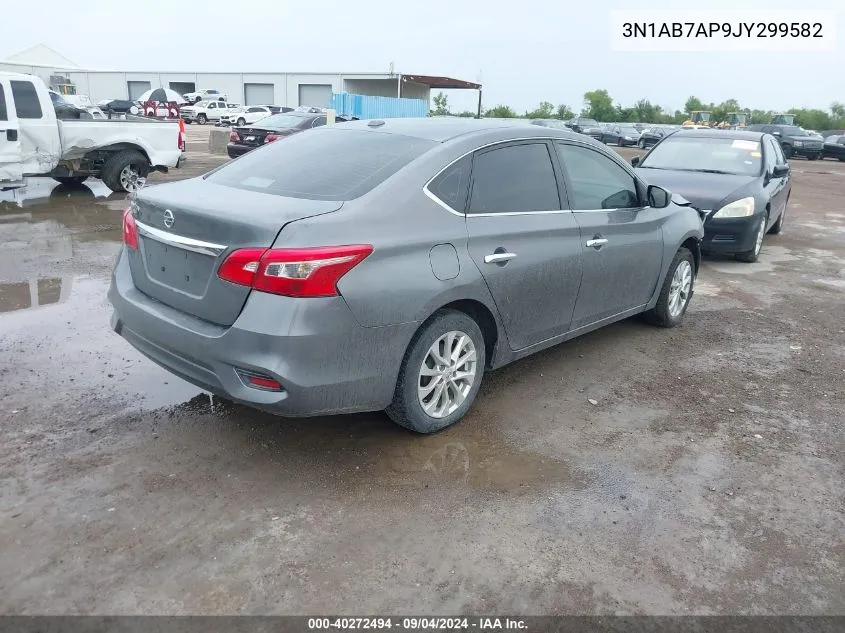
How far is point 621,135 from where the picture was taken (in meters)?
42.0

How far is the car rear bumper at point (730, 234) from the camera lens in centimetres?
848

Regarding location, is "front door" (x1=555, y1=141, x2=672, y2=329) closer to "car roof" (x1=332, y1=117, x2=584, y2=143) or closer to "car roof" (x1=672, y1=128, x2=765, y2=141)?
"car roof" (x1=332, y1=117, x2=584, y2=143)

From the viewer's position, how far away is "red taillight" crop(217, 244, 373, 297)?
312 centimetres

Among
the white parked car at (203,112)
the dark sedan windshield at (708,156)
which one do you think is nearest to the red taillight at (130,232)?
the dark sedan windshield at (708,156)

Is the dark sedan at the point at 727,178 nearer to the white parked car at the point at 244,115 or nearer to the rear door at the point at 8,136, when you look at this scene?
the rear door at the point at 8,136

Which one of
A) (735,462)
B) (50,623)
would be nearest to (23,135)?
(50,623)

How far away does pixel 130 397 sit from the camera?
429cm

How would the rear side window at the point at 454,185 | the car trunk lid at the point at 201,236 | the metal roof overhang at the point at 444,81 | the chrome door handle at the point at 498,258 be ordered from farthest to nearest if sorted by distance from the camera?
the metal roof overhang at the point at 444,81
the chrome door handle at the point at 498,258
the rear side window at the point at 454,185
the car trunk lid at the point at 201,236

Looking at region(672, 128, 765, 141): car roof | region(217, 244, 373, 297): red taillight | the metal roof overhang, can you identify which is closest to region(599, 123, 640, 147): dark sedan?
the metal roof overhang

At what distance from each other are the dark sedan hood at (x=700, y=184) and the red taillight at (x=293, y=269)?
20.8 ft

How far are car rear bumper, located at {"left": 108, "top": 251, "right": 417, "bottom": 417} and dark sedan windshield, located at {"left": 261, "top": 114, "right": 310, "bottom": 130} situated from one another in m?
15.0

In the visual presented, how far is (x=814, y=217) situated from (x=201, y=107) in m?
42.5

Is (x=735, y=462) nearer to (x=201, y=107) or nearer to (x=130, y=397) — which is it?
(x=130, y=397)

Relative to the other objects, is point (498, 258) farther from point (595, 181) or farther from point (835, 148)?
point (835, 148)
